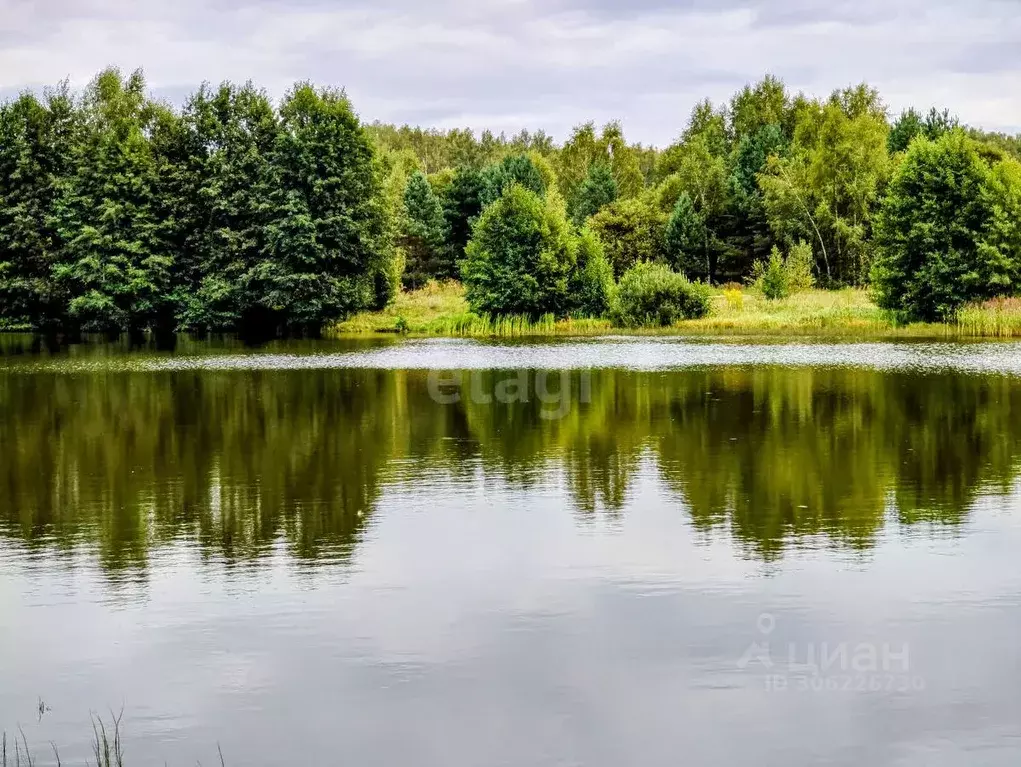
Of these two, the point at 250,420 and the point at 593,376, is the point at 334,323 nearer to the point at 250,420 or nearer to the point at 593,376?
the point at 593,376

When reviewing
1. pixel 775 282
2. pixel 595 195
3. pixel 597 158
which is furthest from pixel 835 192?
pixel 597 158

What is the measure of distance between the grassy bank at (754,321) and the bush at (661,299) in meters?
0.95

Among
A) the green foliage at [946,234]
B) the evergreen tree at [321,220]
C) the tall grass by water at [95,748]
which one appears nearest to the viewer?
the tall grass by water at [95,748]

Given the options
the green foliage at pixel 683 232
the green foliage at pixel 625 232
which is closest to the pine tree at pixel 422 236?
the green foliage at pixel 625 232

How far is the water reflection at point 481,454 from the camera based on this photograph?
46.6 ft

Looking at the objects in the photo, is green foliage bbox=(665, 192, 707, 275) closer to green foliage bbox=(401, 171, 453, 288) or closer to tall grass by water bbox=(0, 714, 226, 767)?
green foliage bbox=(401, 171, 453, 288)

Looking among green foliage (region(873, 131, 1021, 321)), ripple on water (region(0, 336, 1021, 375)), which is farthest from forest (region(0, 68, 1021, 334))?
ripple on water (region(0, 336, 1021, 375))

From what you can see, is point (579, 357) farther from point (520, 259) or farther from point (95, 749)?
point (95, 749)

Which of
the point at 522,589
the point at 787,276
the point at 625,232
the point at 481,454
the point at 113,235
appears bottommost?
the point at 522,589

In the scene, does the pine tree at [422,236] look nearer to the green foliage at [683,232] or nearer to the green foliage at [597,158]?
the green foliage at [683,232]

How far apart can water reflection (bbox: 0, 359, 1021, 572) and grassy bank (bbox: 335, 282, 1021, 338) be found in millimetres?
21974

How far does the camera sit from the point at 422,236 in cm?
8356

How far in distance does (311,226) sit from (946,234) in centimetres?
3323

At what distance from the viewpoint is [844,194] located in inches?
3029
